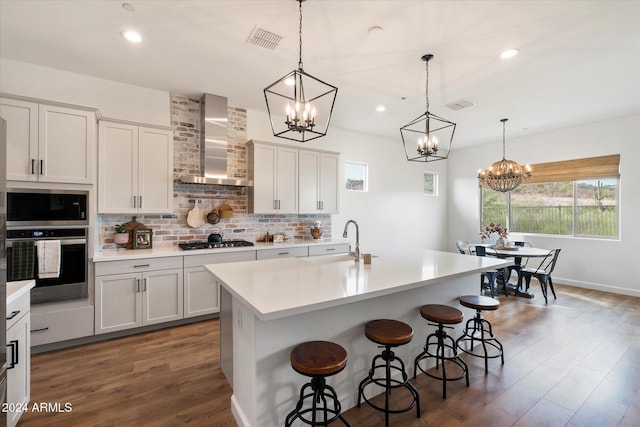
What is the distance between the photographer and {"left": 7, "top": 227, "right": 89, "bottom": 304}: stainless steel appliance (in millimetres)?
2697

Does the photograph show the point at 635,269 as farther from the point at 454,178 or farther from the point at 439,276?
the point at 439,276

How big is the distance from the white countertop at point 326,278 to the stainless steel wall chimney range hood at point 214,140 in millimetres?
1948

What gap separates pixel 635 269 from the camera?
4848mm

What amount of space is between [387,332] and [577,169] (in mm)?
5738

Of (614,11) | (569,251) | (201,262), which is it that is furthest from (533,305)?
(201,262)

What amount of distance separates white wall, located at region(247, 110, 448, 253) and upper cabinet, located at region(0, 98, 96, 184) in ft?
7.87

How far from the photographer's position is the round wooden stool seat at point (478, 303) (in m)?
2.56

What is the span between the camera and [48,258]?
9.15 ft

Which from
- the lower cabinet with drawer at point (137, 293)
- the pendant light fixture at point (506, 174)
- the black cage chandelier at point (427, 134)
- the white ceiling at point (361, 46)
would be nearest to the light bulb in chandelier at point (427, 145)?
the black cage chandelier at point (427, 134)

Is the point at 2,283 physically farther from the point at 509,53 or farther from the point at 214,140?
the point at 509,53

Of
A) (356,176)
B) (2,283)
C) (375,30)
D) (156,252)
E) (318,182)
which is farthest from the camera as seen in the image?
(356,176)

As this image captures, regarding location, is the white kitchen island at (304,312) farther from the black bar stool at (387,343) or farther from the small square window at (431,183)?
the small square window at (431,183)

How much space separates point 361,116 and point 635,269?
5.17 m

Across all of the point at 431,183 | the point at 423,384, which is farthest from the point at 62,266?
the point at 431,183
